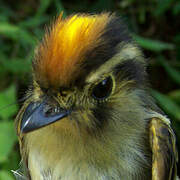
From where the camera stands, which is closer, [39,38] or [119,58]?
[119,58]

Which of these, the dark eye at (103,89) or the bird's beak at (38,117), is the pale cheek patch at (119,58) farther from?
the bird's beak at (38,117)

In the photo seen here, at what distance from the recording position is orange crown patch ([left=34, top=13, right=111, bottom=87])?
186 cm

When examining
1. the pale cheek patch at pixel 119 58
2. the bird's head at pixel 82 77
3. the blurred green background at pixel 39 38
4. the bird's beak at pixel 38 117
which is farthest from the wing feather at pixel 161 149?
the blurred green background at pixel 39 38

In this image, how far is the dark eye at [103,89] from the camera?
1930 mm

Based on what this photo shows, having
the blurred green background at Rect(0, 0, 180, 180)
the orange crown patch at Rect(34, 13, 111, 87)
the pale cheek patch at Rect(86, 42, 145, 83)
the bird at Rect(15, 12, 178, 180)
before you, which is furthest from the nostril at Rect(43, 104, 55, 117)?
the blurred green background at Rect(0, 0, 180, 180)

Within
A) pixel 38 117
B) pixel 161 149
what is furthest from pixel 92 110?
pixel 161 149

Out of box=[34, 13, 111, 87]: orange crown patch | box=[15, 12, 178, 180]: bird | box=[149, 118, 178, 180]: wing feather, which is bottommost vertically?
box=[149, 118, 178, 180]: wing feather

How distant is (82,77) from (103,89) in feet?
0.47

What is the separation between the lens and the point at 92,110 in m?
2.01

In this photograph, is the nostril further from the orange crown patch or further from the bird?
the orange crown patch

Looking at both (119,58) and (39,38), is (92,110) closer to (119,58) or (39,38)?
(119,58)

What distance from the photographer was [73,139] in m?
2.08

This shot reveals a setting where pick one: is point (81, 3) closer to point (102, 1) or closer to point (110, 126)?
point (102, 1)

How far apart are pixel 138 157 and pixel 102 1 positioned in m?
2.31
